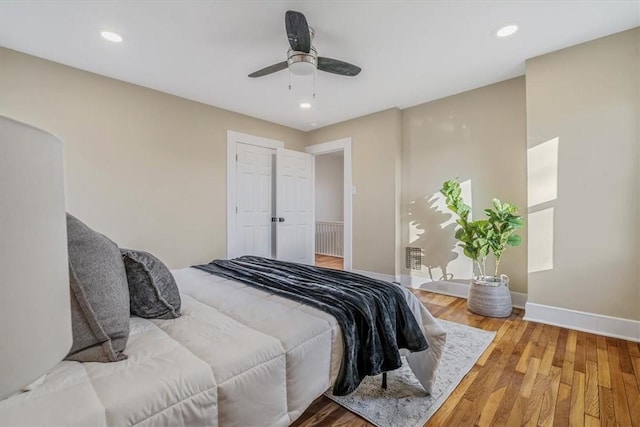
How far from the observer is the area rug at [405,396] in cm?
152

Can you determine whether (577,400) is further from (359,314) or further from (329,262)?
(329,262)

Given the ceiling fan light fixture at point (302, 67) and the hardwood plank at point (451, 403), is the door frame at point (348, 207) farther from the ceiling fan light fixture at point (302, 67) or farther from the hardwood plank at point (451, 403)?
the hardwood plank at point (451, 403)

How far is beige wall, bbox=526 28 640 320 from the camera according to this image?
236 cm

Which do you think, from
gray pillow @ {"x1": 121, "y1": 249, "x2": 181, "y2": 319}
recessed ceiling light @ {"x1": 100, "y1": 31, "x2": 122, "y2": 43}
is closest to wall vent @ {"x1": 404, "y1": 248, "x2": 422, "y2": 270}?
gray pillow @ {"x1": 121, "y1": 249, "x2": 181, "y2": 319}

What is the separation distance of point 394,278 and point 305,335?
3.12 meters

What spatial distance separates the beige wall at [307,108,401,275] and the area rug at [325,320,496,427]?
2077 millimetres

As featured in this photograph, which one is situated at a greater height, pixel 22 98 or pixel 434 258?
pixel 22 98

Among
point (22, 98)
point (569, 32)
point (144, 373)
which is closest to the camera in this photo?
point (144, 373)

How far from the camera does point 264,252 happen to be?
4.56m

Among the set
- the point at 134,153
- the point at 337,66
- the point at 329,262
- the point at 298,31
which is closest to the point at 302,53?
the point at 298,31

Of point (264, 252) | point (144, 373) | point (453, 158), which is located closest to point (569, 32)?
point (453, 158)

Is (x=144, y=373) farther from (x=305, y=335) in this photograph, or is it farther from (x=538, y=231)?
(x=538, y=231)

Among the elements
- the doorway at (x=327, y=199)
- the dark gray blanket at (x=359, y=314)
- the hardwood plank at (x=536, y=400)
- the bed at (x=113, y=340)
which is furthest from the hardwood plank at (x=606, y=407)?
the doorway at (x=327, y=199)

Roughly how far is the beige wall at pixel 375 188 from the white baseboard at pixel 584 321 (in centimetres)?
169
